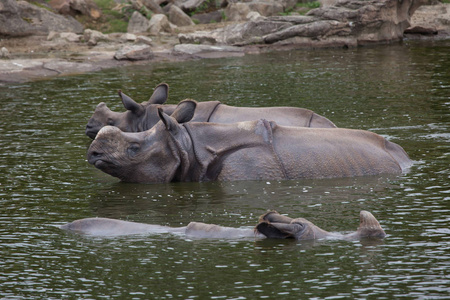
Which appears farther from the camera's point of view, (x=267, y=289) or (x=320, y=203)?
(x=320, y=203)

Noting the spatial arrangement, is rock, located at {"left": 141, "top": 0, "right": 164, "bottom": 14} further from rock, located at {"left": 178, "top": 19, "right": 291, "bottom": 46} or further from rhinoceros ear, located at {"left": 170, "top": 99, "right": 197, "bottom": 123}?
rhinoceros ear, located at {"left": 170, "top": 99, "right": 197, "bottom": 123}

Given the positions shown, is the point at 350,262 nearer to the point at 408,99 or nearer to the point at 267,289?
the point at 267,289

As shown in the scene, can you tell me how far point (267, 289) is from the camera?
6336 millimetres

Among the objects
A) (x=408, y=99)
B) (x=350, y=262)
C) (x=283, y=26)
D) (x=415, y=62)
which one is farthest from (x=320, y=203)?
(x=283, y=26)

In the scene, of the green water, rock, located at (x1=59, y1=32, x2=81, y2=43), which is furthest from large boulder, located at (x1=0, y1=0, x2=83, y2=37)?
the green water

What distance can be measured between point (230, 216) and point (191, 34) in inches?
860

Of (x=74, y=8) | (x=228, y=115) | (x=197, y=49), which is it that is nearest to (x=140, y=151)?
(x=228, y=115)

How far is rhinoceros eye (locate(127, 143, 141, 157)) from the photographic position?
10.3m

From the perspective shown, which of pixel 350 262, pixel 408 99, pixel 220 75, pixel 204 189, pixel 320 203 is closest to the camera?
pixel 350 262

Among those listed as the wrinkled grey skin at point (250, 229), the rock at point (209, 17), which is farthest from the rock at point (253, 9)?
the wrinkled grey skin at point (250, 229)

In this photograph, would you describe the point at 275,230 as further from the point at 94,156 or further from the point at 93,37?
the point at 93,37

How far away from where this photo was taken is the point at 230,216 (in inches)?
340

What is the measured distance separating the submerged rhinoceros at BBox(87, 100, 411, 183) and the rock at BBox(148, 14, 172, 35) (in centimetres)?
2313

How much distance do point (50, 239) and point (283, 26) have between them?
886 inches
